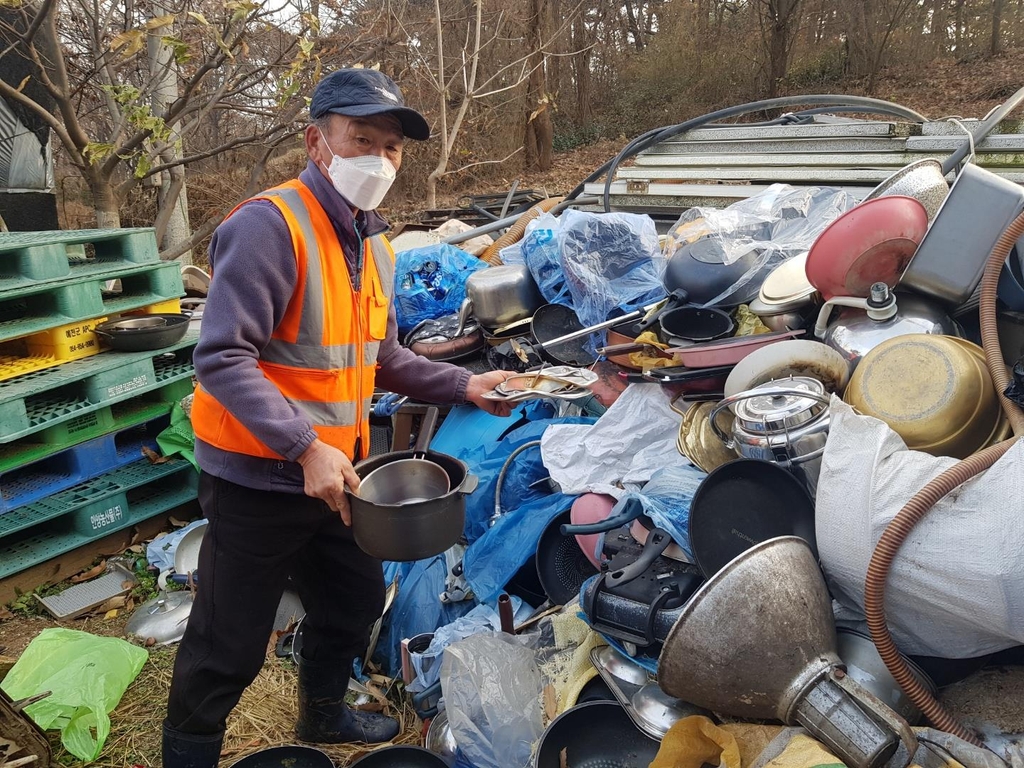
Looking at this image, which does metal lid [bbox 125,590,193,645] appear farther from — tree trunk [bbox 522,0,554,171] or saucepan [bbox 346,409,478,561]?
tree trunk [bbox 522,0,554,171]

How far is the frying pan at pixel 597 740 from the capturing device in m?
2.12

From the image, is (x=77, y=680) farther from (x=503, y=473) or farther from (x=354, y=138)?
(x=354, y=138)

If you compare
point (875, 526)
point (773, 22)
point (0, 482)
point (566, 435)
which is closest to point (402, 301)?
point (566, 435)

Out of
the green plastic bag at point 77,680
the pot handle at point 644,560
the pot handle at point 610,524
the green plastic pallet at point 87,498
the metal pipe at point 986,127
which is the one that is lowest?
the green plastic bag at point 77,680

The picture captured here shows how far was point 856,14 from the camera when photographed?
14695mm

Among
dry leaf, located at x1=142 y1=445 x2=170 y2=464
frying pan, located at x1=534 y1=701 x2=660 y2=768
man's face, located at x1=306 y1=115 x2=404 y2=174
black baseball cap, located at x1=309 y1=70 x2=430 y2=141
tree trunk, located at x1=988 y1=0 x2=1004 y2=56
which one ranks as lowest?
frying pan, located at x1=534 y1=701 x2=660 y2=768

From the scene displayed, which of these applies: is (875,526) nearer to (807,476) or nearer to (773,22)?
(807,476)

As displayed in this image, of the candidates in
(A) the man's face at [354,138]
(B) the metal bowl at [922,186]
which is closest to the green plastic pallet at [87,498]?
(A) the man's face at [354,138]

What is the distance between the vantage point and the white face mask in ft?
6.54

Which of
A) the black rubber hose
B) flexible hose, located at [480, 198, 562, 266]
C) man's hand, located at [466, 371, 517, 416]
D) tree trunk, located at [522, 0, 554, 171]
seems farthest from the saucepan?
tree trunk, located at [522, 0, 554, 171]

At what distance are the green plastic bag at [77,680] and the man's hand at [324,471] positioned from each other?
62.5 inches

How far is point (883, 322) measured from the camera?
2.64 meters

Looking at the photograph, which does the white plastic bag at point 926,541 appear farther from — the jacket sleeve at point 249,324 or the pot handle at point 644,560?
the jacket sleeve at point 249,324

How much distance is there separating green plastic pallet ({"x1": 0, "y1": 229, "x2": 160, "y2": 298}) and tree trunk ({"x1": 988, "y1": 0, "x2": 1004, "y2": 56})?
15674 mm
